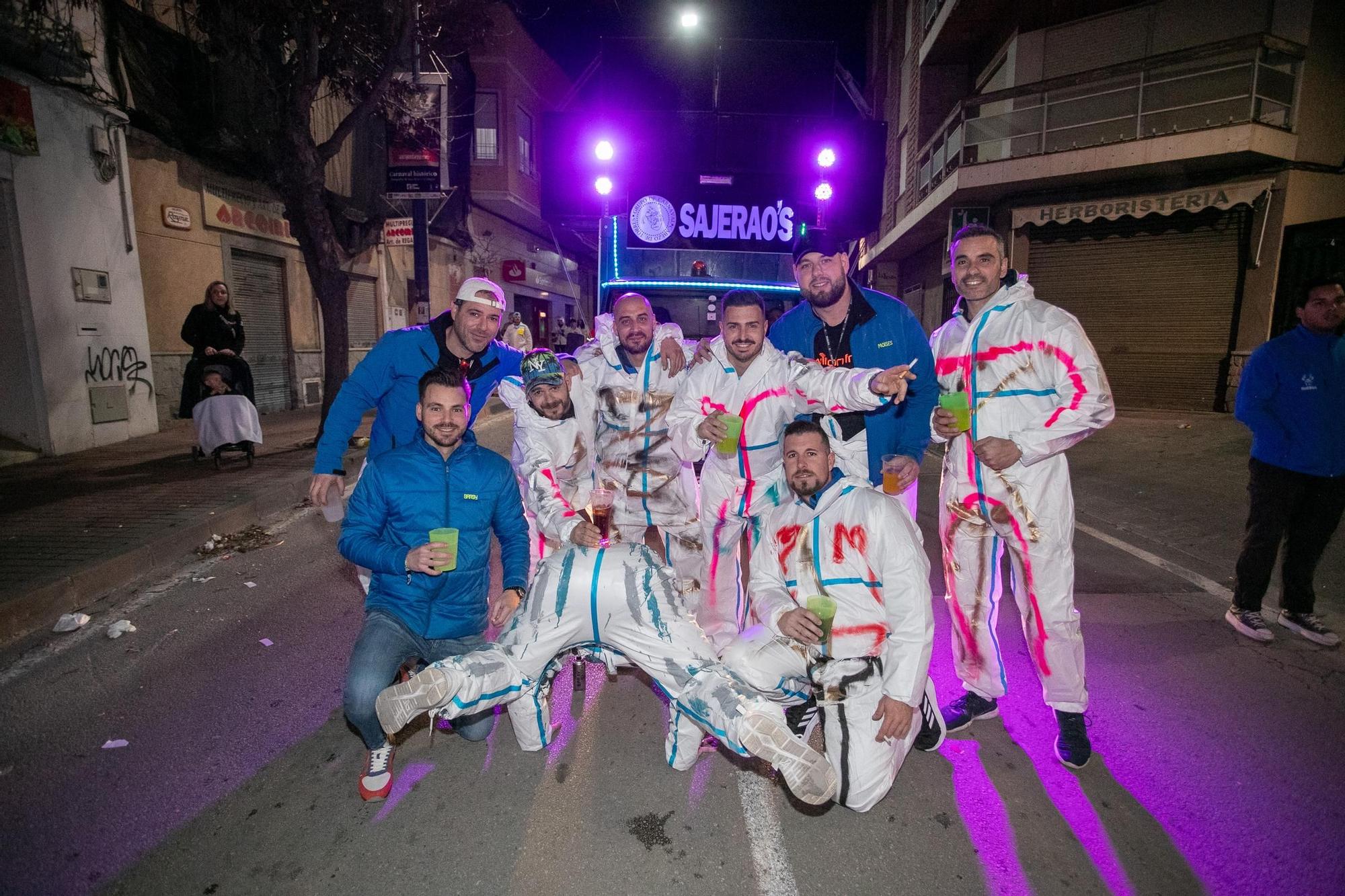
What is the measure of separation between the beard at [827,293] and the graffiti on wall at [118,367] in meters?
10.2

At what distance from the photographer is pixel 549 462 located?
3713mm

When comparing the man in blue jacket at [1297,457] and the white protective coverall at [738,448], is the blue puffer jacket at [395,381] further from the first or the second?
the man in blue jacket at [1297,457]

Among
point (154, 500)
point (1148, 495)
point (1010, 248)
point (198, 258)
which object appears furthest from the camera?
point (1010, 248)

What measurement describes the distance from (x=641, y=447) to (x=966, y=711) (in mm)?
2138

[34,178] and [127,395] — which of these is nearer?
[34,178]

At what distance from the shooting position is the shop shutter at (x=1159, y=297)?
12.2 m

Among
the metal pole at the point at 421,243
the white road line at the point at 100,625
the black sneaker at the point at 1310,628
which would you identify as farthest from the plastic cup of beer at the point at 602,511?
the metal pole at the point at 421,243

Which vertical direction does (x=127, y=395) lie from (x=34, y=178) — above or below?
below

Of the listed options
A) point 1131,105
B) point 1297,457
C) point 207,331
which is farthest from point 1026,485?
point 1131,105

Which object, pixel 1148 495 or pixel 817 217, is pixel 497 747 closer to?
pixel 817 217

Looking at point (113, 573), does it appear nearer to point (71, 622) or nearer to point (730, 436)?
point (71, 622)

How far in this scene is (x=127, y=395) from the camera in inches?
384

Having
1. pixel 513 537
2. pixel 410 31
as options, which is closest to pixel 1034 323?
pixel 513 537

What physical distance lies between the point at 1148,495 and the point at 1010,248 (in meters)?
8.02
